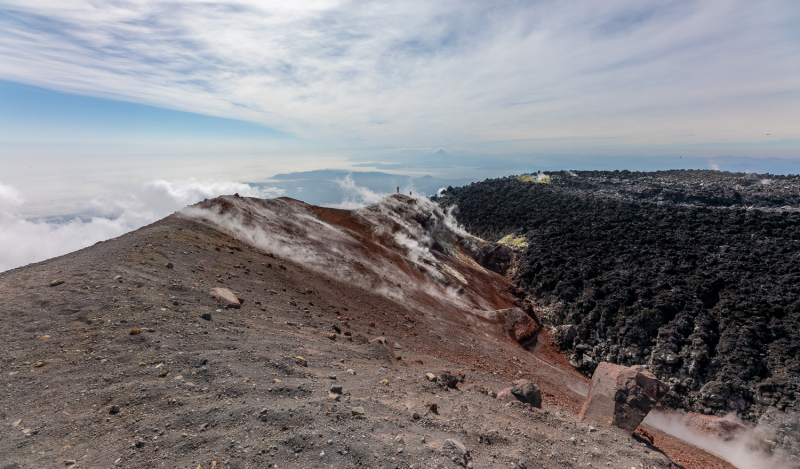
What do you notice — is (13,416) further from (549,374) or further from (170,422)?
(549,374)

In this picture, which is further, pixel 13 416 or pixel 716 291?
pixel 716 291

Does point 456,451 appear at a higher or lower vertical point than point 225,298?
lower

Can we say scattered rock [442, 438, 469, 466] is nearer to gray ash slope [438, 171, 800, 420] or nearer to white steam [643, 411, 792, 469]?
white steam [643, 411, 792, 469]

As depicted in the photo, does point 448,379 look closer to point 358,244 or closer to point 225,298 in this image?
point 225,298

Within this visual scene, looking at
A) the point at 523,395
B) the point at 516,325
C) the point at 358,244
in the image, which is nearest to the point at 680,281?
the point at 516,325

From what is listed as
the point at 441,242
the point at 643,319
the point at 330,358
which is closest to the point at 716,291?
the point at 643,319

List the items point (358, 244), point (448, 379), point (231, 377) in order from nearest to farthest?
point (231, 377) → point (448, 379) → point (358, 244)

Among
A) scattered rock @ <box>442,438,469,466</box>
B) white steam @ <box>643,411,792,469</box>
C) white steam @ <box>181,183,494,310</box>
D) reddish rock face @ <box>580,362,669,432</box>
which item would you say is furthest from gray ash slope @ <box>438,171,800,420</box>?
scattered rock @ <box>442,438,469,466</box>
